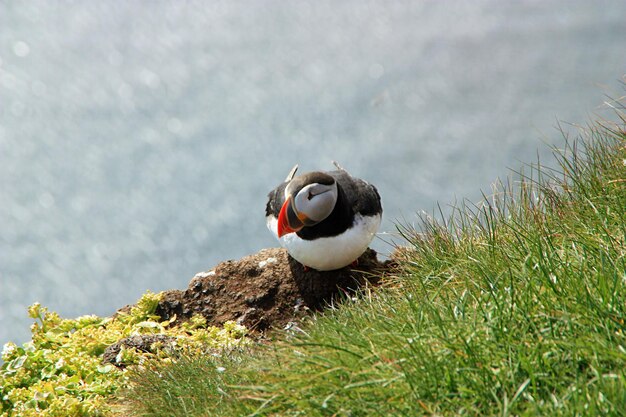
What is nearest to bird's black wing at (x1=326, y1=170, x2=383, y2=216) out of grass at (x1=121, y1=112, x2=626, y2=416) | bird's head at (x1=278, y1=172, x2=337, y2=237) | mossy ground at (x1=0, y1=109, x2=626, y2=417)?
bird's head at (x1=278, y1=172, x2=337, y2=237)

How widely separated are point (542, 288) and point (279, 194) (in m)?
3.54

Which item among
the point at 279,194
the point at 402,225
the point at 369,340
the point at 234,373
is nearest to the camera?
the point at 369,340

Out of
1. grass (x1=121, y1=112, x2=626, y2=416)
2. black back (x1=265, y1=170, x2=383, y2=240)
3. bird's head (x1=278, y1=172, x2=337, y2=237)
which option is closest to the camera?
grass (x1=121, y1=112, x2=626, y2=416)

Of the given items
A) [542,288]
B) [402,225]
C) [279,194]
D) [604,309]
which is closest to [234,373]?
[542,288]

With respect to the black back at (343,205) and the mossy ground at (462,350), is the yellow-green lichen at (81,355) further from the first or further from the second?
the black back at (343,205)

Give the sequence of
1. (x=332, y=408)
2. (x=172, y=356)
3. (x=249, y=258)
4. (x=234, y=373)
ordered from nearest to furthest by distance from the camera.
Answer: (x=332, y=408)
(x=234, y=373)
(x=172, y=356)
(x=249, y=258)

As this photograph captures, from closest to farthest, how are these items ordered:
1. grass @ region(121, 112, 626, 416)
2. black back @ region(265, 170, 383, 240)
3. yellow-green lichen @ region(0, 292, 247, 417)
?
grass @ region(121, 112, 626, 416), yellow-green lichen @ region(0, 292, 247, 417), black back @ region(265, 170, 383, 240)

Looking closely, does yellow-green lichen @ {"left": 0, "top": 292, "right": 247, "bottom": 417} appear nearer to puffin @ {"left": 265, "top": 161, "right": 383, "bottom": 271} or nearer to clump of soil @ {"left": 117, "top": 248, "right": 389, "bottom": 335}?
clump of soil @ {"left": 117, "top": 248, "right": 389, "bottom": 335}

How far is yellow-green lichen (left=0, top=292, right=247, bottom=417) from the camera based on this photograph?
5480mm

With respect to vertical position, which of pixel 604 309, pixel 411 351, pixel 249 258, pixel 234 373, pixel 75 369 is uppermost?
pixel 249 258

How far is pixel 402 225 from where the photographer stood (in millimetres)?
6355

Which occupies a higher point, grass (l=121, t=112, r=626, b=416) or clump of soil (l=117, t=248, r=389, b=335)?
clump of soil (l=117, t=248, r=389, b=335)

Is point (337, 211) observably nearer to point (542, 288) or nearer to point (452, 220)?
point (452, 220)

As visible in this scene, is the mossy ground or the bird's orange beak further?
the bird's orange beak
